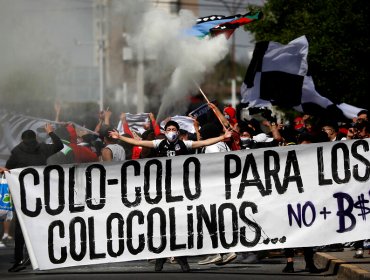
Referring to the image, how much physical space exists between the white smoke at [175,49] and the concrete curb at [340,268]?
37.2 feet

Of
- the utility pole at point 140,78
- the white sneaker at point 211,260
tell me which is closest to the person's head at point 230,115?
the white sneaker at point 211,260

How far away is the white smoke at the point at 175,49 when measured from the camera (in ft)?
92.8

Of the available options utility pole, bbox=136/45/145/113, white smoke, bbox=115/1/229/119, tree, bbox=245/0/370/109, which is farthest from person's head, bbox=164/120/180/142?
tree, bbox=245/0/370/109

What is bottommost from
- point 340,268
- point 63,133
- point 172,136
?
point 340,268

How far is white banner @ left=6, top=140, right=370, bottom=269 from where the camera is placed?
14.2 metres

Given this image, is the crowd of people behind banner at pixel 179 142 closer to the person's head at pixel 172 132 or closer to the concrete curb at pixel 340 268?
the person's head at pixel 172 132

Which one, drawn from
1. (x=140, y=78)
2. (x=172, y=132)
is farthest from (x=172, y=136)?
(x=140, y=78)

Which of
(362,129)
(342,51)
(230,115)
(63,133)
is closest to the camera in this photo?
(362,129)

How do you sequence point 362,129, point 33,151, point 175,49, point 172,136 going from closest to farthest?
point 172,136 < point 362,129 < point 33,151 < point 175,49

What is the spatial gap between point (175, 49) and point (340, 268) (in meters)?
16.3

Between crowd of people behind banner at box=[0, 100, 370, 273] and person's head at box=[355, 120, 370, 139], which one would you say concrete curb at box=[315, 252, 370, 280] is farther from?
person's head at box=[355, 120, 370, 139]

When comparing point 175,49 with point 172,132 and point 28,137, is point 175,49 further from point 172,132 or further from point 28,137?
point 172,132

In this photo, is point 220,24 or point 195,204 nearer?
point 195,204

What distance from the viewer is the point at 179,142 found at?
15211 millimetres
